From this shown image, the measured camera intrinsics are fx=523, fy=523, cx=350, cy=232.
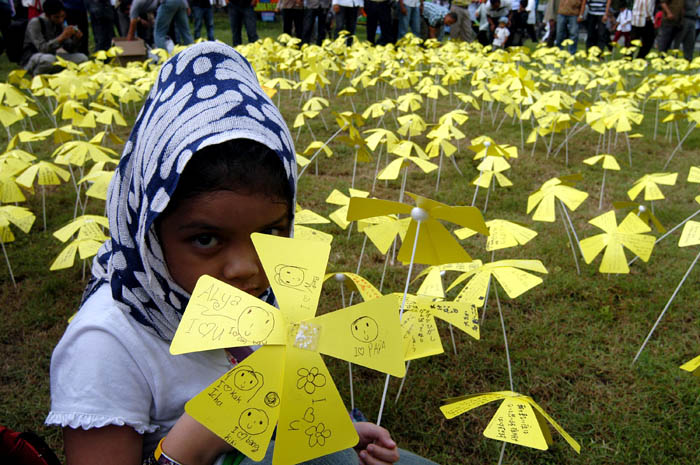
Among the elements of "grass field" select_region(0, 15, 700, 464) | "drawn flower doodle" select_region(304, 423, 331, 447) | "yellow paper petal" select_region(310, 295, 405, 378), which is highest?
"yellow paper petal" select_region(310, 295, 405, 378)

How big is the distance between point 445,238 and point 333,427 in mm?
603

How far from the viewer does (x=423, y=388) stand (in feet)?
5.48

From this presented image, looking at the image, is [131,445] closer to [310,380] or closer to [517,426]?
[310,380]

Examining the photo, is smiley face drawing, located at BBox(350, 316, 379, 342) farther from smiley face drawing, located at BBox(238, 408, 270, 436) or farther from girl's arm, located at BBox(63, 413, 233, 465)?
girl's arm, located at BBox(63, 413, 233, 465)

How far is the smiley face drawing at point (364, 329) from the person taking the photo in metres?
0.69

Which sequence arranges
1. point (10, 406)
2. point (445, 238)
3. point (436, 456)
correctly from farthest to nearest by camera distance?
point (10, 406), point (436, 456), point (445, 238)

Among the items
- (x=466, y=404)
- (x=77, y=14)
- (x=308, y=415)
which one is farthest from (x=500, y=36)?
(x=308, y=415)

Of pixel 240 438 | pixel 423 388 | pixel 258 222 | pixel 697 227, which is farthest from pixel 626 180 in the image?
pixel 240 438

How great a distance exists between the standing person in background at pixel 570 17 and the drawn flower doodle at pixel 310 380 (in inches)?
343

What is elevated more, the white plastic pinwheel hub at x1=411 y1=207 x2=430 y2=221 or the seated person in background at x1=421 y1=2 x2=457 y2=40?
the seated person in background at x1=421 y1=2 x2=457 y2=40

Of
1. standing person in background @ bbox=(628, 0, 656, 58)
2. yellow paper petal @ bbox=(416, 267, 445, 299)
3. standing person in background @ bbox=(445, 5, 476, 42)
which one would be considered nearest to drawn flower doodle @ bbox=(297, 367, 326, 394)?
yellow paper petal @ bbox=(416, 267, 445, 299)

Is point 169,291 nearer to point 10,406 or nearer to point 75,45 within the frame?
point 10,406

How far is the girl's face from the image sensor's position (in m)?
0.82

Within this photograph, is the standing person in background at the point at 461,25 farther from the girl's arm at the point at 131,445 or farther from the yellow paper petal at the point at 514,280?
the girl's arm at the point at 131,445
